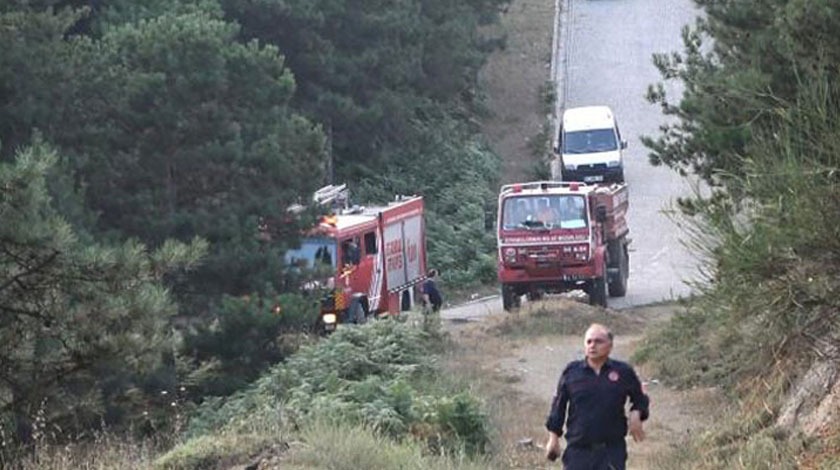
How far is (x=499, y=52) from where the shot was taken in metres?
71.7

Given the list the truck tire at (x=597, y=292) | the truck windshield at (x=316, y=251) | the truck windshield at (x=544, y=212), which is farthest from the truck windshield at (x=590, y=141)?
the truck windshield at (x=316, y=251)

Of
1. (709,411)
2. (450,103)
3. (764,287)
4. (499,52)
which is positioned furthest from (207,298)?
(499,52)

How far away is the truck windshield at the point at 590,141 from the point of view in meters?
57.4

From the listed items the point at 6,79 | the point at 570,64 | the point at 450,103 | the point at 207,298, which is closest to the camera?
the point at 6,79

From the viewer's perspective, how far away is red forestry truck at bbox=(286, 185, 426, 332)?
35438mm

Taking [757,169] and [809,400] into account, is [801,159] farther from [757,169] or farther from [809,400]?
[809,400]

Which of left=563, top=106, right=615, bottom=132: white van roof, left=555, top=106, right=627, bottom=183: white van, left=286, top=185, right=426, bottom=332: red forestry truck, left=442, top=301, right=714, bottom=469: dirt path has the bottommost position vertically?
left=442, top=301, right=714, bottom=469: dirt path

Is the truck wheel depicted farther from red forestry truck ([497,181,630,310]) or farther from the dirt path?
red forestry truck ([497,181,630,310])

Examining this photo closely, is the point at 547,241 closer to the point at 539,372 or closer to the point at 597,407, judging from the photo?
the point at 539,372

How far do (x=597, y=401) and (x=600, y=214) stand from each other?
2789 centimetres

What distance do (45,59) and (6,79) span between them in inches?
30.5

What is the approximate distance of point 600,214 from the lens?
39094 mm

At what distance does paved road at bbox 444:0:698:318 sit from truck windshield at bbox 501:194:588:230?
287 inches

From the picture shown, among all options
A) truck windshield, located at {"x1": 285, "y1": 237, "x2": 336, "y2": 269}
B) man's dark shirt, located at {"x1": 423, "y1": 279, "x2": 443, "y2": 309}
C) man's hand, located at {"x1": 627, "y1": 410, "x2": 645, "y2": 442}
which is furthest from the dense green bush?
man's dark shirt, located at {"x1": 423, "y1": 279, "x2": 443, "y2": 309}
